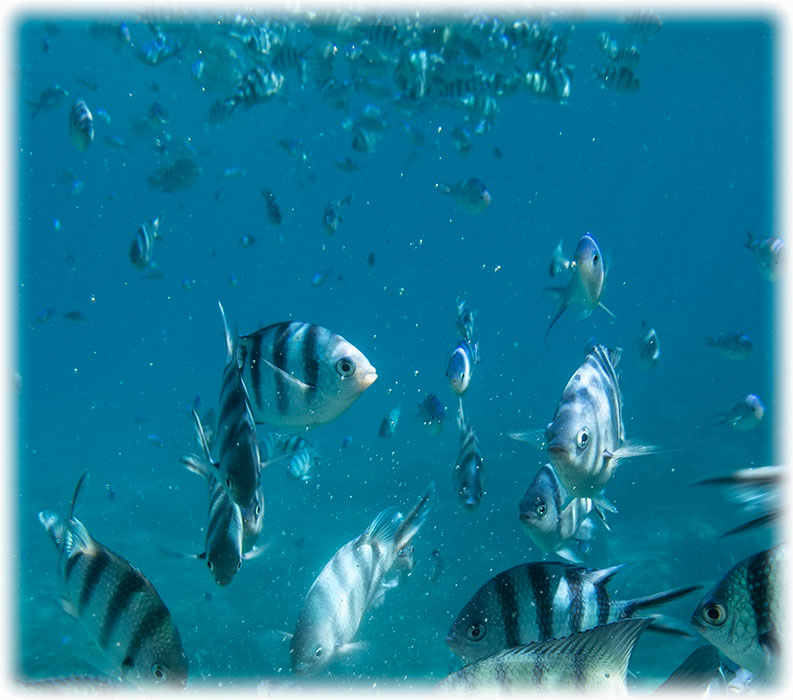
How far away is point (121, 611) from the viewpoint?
216cm

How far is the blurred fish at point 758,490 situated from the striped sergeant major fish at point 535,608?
34.1 inches

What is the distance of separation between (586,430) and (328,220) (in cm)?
654

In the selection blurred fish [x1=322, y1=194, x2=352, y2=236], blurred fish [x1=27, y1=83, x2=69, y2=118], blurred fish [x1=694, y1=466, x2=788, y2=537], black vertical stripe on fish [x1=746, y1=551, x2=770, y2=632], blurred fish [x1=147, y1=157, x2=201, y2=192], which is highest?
blurred fish [x1=27, y1=83, x2=69, y2=118]

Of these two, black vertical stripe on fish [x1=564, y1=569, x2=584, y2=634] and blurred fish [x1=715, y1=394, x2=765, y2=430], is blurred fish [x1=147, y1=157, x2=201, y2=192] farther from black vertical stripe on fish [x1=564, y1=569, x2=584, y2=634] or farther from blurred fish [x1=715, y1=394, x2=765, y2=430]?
black vertical stripe on fish [x1=564, y1=569, x2=584, y2=634]

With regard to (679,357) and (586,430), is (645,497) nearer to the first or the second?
(586,430)

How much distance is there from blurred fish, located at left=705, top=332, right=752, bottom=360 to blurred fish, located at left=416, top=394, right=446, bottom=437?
4262 mm

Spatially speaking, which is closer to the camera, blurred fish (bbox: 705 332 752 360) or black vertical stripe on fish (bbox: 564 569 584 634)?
black vertical stripe on fish (bbox: 564 569 584 634)

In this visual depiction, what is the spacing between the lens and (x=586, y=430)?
238 cm

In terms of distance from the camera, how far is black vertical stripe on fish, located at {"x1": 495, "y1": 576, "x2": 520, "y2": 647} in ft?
6.75

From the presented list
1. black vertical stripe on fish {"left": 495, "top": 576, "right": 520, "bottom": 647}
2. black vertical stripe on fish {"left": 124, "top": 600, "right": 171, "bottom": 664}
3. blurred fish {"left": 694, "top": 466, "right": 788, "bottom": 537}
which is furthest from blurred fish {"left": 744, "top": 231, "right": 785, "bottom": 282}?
black vertical stripe on fish {"left": 124, "top": 600, "right": 171, "bottom": 664}

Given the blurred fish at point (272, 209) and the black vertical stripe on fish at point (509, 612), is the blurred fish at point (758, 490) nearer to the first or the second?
the black vertical stripe on fish at point (509, 612)

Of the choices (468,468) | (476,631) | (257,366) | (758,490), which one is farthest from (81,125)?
(758,490)

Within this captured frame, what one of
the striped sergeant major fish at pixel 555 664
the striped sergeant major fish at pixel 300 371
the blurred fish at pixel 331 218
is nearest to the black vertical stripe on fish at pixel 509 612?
the striped sergeant major fish at pixel 555 664

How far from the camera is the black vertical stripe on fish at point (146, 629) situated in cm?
213
